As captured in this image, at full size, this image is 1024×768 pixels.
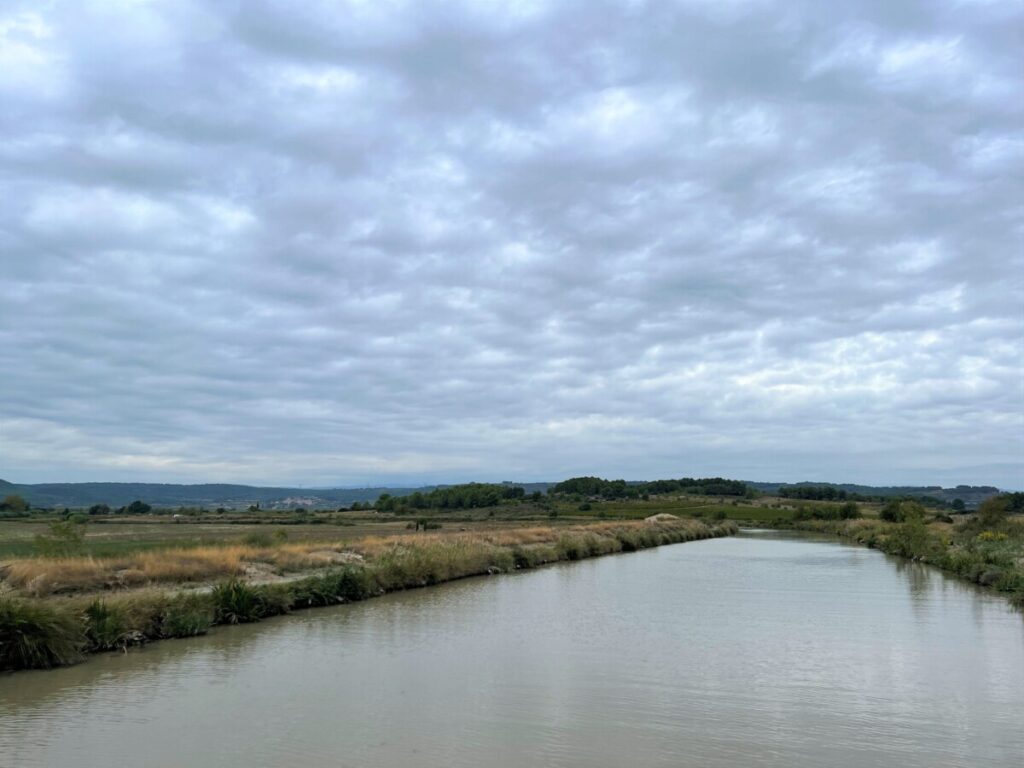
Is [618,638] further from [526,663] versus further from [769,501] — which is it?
[769,501]

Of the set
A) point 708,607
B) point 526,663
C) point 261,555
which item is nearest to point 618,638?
point 526,663

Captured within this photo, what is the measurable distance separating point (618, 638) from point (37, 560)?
15451 millimetres

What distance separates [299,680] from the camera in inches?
512

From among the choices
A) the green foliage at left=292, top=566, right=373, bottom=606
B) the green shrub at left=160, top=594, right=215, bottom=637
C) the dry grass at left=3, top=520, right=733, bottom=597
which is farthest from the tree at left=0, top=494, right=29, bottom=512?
the green shrub at left=160, top=594, right=215, bottom=637

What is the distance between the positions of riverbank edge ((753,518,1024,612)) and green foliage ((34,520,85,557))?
1105 inches

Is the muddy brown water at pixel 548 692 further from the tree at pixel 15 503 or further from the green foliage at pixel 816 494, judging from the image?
the green foliage at pixel 816 494

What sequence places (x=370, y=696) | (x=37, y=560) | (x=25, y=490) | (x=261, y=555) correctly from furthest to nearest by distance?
(x=25, y=490)
(x=261, y=555)
(x=37, y=560)
(x=370, y=696)

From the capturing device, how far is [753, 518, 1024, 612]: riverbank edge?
1028 inches

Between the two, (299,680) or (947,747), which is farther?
(299,680)

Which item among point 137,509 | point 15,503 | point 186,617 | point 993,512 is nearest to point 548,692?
point 186,617

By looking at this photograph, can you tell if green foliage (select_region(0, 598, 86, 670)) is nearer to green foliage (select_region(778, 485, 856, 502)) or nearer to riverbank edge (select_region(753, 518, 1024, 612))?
riverbank edge (select_region(753, 518, 1024, 612))

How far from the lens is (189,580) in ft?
74.2

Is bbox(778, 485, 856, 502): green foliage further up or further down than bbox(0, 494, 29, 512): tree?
further up

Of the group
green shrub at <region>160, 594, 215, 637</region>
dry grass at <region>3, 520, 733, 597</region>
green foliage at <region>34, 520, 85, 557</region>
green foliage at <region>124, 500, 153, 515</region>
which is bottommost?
green foliage at <region>124, 500, 153, 515</region>
